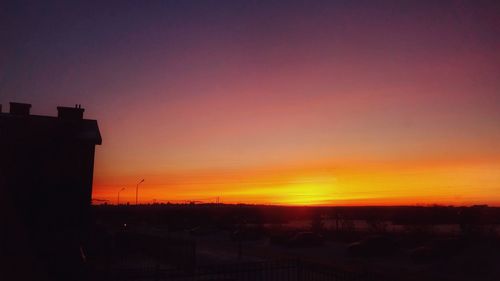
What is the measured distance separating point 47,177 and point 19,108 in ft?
24.6

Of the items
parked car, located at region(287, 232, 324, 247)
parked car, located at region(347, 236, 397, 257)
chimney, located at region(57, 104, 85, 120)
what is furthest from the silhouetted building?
parked car, located at region(287, 232, 324, 247)

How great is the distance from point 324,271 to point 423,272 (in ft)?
49.5

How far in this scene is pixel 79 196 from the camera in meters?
21.3

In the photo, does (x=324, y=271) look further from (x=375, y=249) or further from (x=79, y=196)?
(x=375, y=249)

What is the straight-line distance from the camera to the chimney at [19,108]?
2595cm

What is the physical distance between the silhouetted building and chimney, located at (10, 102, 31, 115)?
12.2 ft

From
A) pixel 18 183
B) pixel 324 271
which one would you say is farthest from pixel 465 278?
pixel 18 183

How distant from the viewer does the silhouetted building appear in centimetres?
2005

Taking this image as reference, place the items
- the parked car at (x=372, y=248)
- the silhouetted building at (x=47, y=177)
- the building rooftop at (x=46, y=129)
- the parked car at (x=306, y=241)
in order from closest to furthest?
the silhouetted building at (x=47, y=177)
the building rooftop at (x=46, y=129)
the parked car at (x=372, y=248)
the parked car at (x=306, y=241)

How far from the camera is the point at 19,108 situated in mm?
26016

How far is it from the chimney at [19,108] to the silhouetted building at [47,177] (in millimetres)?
3704

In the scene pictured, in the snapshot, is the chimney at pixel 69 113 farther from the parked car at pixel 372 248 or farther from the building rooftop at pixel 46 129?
the parked car at pixel 372 248

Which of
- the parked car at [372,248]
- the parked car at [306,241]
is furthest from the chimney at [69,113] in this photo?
the parked car at [306,241]

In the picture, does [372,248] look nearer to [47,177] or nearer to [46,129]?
[47,177]
